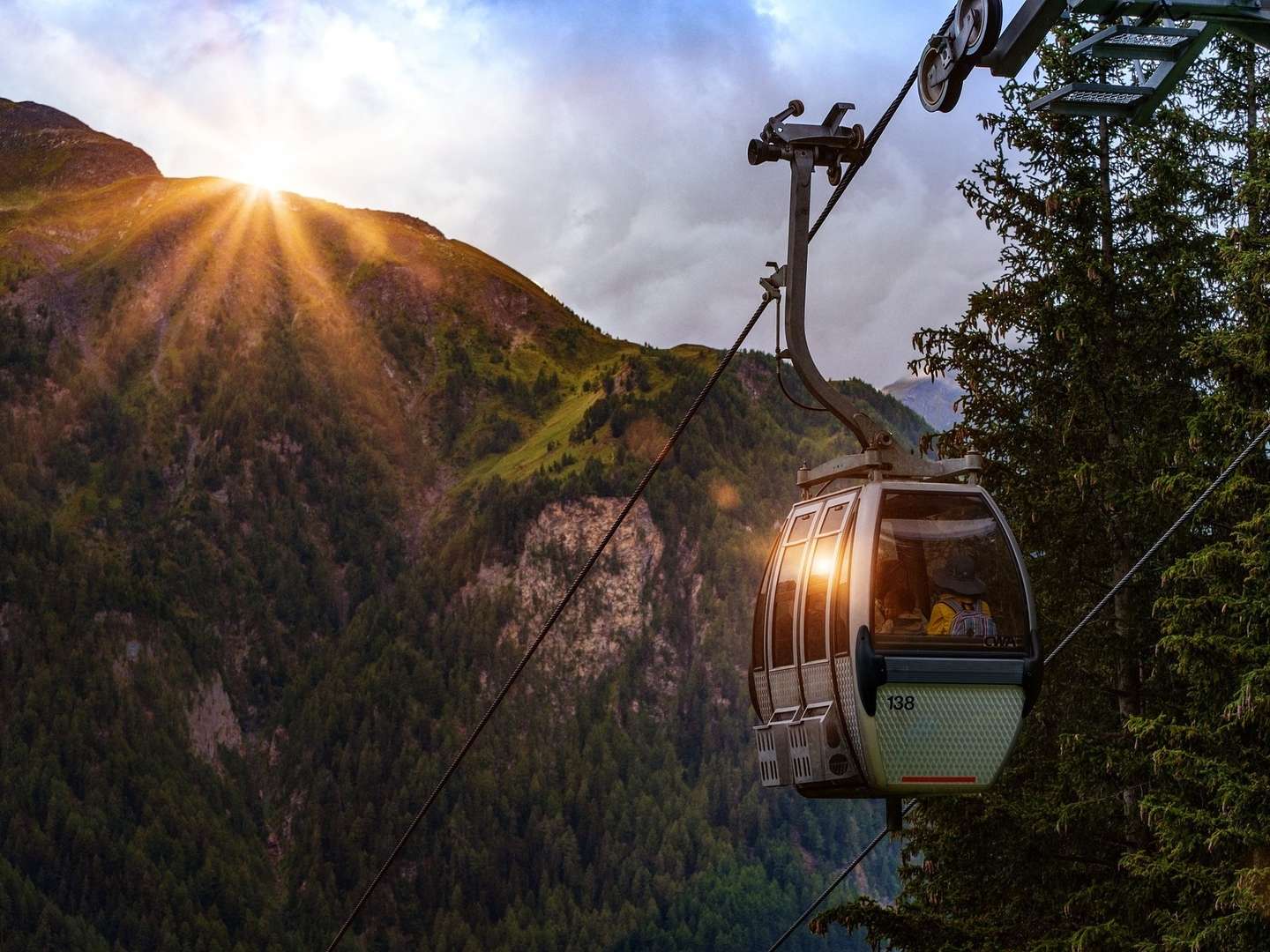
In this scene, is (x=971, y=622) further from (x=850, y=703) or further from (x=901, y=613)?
(x=850, y=703)

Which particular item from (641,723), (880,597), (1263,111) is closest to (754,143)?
(880,597)

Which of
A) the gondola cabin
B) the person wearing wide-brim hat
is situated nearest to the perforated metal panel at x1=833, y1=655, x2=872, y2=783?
the gondola cabin

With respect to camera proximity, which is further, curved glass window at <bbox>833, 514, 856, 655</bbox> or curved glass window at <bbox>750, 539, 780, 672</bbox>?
curved glass window at <bbox>750, 539, 780, 672</bbox>

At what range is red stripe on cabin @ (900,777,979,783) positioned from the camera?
12.3 meters

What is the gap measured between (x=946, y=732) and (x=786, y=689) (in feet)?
4.59

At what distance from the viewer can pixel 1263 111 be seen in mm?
25297

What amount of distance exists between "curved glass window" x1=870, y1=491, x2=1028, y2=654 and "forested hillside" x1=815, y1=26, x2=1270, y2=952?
8794 millimetres

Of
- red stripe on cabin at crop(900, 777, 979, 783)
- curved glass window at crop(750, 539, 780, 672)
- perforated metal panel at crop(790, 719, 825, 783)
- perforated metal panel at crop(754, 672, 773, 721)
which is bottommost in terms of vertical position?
red stripe on cabin at crop(900, 777, 979, 783)

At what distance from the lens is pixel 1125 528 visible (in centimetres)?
2370

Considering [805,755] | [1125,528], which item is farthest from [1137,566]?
[1125,528]

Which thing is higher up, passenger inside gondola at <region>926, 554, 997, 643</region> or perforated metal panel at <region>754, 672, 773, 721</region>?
passenger inside gondola at <region>926, 554, 997, 643</region>

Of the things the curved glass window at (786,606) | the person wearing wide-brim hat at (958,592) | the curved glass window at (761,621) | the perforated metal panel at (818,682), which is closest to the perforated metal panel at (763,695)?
the curved glass window at (761,621)

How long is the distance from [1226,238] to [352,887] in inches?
6632

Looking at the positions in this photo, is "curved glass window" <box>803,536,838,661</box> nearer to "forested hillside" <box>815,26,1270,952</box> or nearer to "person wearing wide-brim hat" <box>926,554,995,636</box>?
"person wearing wide-brim hat" <box>926,554,995,636</box>
